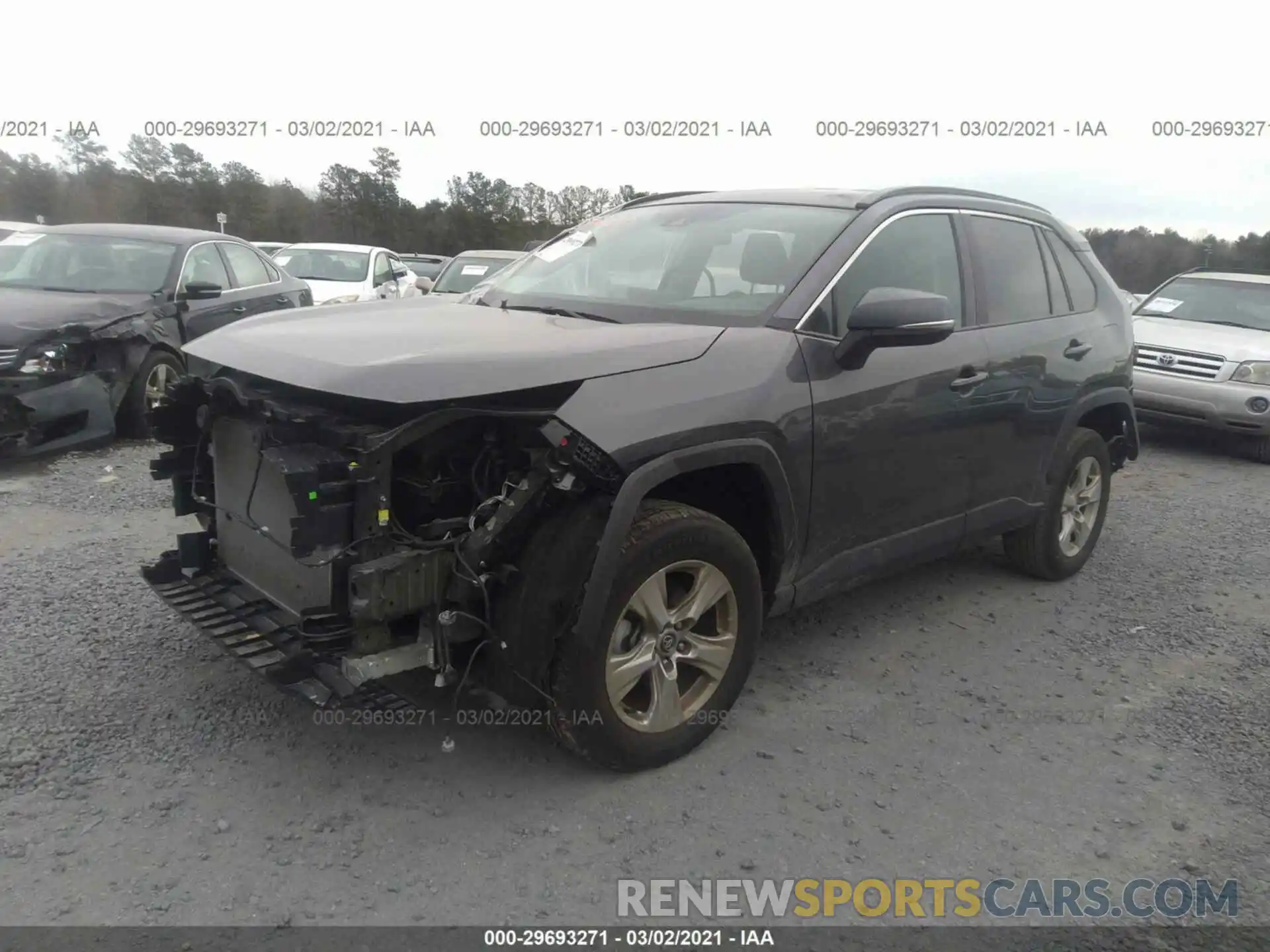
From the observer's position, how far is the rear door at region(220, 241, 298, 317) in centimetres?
845

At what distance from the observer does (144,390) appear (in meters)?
7.01

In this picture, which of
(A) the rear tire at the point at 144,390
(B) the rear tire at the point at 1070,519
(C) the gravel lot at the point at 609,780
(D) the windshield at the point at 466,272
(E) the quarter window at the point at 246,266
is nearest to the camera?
(C) the gravel lot at the point at 609,780

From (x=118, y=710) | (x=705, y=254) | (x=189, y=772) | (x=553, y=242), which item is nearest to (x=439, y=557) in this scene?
(x=189, y=772)

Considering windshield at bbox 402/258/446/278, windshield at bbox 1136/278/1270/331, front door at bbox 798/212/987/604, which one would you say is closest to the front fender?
front door at bbox 798/212/987/604

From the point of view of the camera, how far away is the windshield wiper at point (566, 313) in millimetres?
3526

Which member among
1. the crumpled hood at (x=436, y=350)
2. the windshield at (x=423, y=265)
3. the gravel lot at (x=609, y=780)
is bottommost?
the gravel lot at (x=609, y=780)

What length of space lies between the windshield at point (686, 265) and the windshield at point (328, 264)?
1132 centimetres

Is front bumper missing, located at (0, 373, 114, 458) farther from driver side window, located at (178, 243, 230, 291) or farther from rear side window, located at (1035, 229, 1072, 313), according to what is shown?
rear side window, located at (1035, 229, 1072, 313)

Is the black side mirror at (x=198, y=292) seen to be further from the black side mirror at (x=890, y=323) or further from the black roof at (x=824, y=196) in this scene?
the black side mirror at (x=890, y=323)

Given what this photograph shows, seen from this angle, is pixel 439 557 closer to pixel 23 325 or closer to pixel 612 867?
pixel 612 867

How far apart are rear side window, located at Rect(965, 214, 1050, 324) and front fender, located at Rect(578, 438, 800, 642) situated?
1622 millimetres

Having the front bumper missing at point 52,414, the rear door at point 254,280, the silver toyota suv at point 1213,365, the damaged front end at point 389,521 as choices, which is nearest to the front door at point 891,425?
the damaged front end at point 389,521

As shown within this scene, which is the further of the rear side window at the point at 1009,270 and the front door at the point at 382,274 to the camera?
the front door at the point at 382,274

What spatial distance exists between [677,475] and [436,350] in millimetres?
815
